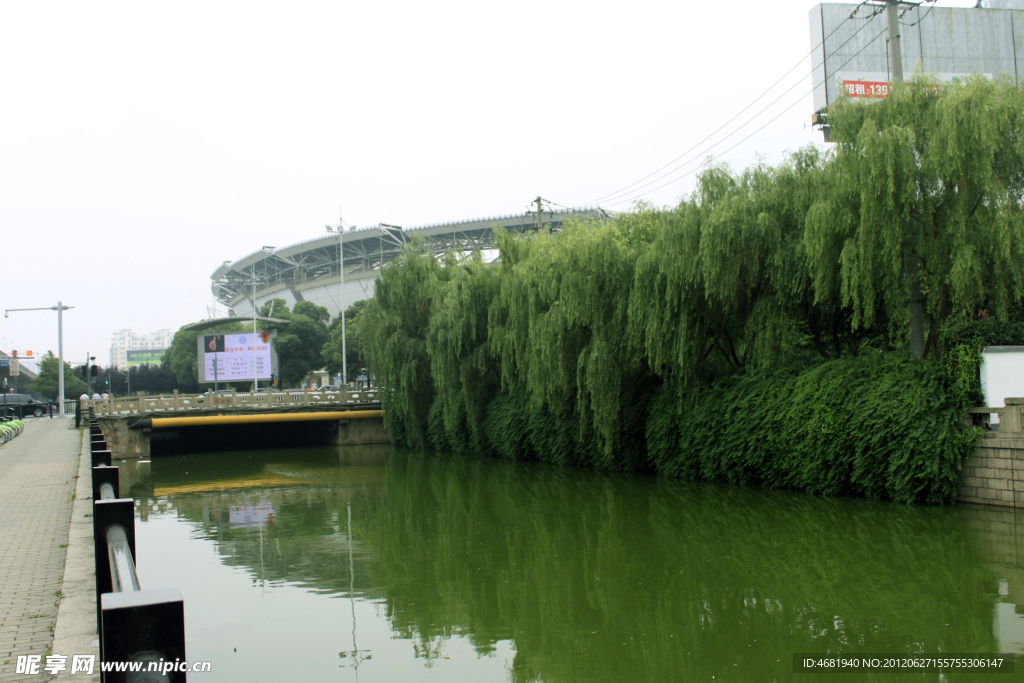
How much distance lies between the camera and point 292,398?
104 ft

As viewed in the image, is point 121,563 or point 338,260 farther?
point 338,260

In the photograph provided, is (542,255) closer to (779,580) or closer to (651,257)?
(651,257)

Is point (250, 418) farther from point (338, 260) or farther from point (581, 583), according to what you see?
point (338, 260)

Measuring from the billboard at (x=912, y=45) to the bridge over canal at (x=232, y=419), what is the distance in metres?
20.8

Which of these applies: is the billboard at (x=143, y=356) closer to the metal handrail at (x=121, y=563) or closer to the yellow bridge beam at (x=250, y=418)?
the yellow bridge beam at (x=250, y=418)

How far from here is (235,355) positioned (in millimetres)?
41094

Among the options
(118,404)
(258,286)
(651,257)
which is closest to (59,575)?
(651,257)

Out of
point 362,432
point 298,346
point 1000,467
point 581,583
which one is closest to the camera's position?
point 581,583

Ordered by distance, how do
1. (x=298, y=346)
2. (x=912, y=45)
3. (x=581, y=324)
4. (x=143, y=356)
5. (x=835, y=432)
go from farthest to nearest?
(x=143, y=356) → (x=298, y=346) → (x=912, y=45) → (x=581, y=324) → (x=835, y=432)

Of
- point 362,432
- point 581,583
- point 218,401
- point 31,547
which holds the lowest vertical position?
point 581,583

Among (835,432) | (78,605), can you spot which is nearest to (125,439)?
(835,432)

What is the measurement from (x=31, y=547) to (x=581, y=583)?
577 cm

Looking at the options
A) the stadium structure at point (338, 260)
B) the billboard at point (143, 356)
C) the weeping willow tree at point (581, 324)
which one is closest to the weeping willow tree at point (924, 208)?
the weeping willow tree at point (581, 324)

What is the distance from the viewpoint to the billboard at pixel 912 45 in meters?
23.2
